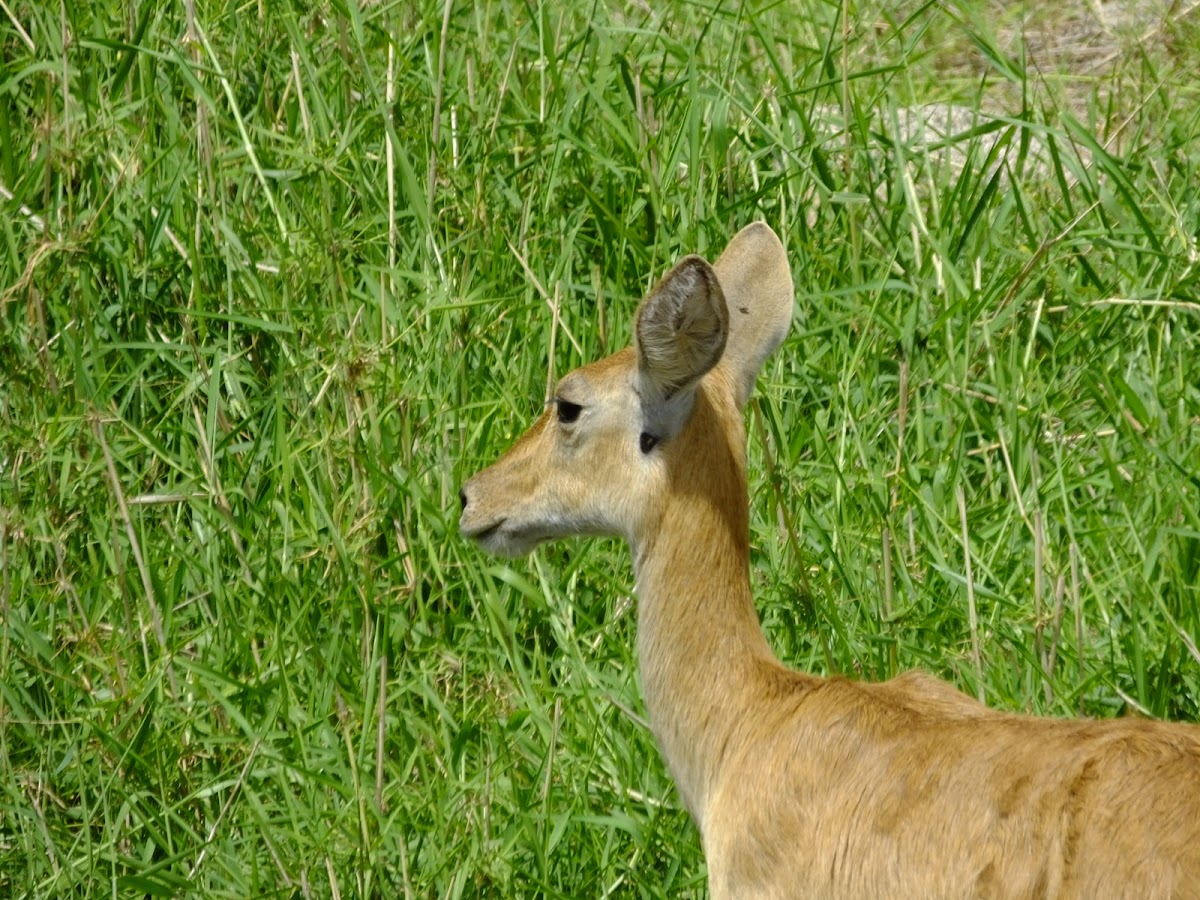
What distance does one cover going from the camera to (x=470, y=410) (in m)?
4.86

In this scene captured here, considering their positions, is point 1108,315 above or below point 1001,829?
above

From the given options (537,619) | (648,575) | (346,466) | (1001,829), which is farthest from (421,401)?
(1001,829)

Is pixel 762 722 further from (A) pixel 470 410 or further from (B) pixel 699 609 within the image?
(A) pixel 470 410

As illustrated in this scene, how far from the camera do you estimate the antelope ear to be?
3.92 meters

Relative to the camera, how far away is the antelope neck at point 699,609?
141 inches

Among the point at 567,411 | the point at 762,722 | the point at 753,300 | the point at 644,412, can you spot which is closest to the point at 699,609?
the point at 762,722

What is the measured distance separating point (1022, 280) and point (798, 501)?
889mm

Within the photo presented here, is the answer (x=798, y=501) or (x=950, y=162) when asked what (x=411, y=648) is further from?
(x=950, y=162)

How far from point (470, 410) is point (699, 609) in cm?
140

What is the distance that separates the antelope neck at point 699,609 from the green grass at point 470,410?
34 centimetres

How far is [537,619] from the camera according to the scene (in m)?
4.52

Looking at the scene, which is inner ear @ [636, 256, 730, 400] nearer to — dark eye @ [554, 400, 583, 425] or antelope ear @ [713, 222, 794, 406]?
dark eye @ [554, 400, 583, 425]

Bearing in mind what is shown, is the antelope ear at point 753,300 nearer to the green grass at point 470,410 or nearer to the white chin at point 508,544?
the green grass at point 470,410

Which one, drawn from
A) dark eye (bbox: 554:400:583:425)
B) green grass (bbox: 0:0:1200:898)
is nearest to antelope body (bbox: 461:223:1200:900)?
A: dark eye (bbox: 554:400:583:425)
